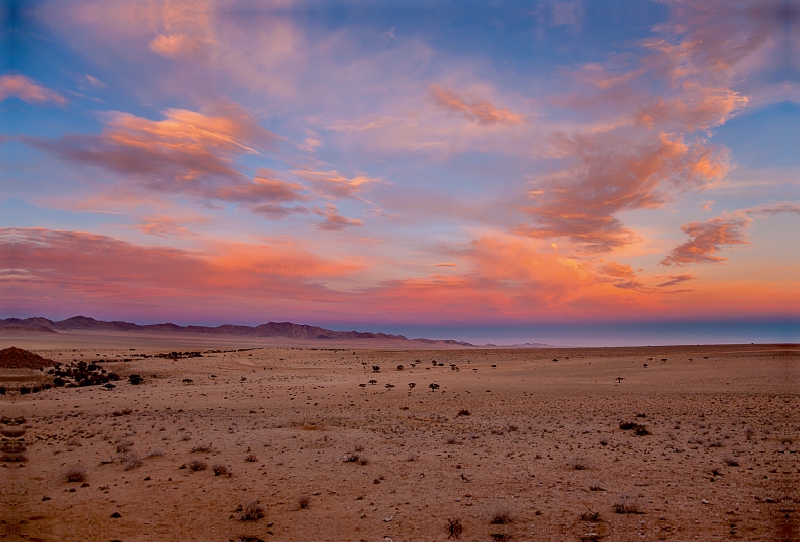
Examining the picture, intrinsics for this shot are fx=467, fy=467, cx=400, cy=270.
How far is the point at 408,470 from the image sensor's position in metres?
12.2

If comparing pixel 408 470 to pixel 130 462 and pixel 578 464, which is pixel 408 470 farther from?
pixel 130 462

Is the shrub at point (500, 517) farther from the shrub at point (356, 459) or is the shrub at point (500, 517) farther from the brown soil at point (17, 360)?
the brown soil at point (17, 360)

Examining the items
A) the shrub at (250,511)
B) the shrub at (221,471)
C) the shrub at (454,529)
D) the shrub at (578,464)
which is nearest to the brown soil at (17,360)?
the shrub at (221,471)

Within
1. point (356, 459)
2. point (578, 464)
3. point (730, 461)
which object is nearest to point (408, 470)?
point (356, 459)

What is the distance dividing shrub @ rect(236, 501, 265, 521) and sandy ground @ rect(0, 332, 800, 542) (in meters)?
0.15

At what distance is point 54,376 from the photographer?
37.7m

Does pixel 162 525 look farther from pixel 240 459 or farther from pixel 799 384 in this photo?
pixel 799 384

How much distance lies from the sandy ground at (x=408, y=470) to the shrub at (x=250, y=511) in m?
0.15

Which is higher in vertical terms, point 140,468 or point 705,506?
point 705,506

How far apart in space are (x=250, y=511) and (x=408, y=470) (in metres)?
4.49

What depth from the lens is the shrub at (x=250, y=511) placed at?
896 cm

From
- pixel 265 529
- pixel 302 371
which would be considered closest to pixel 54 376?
pixel 302 371

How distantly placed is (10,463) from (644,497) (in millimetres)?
14796

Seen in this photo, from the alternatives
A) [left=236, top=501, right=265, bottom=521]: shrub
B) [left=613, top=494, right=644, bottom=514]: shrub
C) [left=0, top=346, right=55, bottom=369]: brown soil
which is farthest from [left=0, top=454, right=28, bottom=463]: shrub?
[left=0, top=346, right=55, bottom=369]: brown soil
